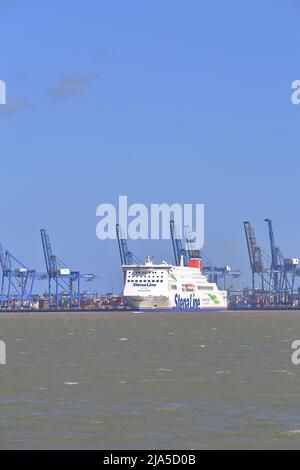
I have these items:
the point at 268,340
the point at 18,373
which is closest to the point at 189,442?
the point at 18,373

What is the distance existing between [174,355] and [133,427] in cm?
2772

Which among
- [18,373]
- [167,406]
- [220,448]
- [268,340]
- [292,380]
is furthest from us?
[268,340]

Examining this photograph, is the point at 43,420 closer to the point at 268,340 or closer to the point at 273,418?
the point at 273,418

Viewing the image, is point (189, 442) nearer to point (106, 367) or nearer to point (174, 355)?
point (106, 367)

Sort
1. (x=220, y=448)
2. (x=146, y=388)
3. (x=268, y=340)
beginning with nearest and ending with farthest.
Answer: (x=220, y=448)
(x=146, y=388)
(x=268, y=340)

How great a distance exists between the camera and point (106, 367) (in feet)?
151

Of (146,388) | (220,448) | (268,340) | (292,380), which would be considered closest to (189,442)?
(220,448)

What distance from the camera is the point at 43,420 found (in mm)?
28391

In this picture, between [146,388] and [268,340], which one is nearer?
[146,388]
